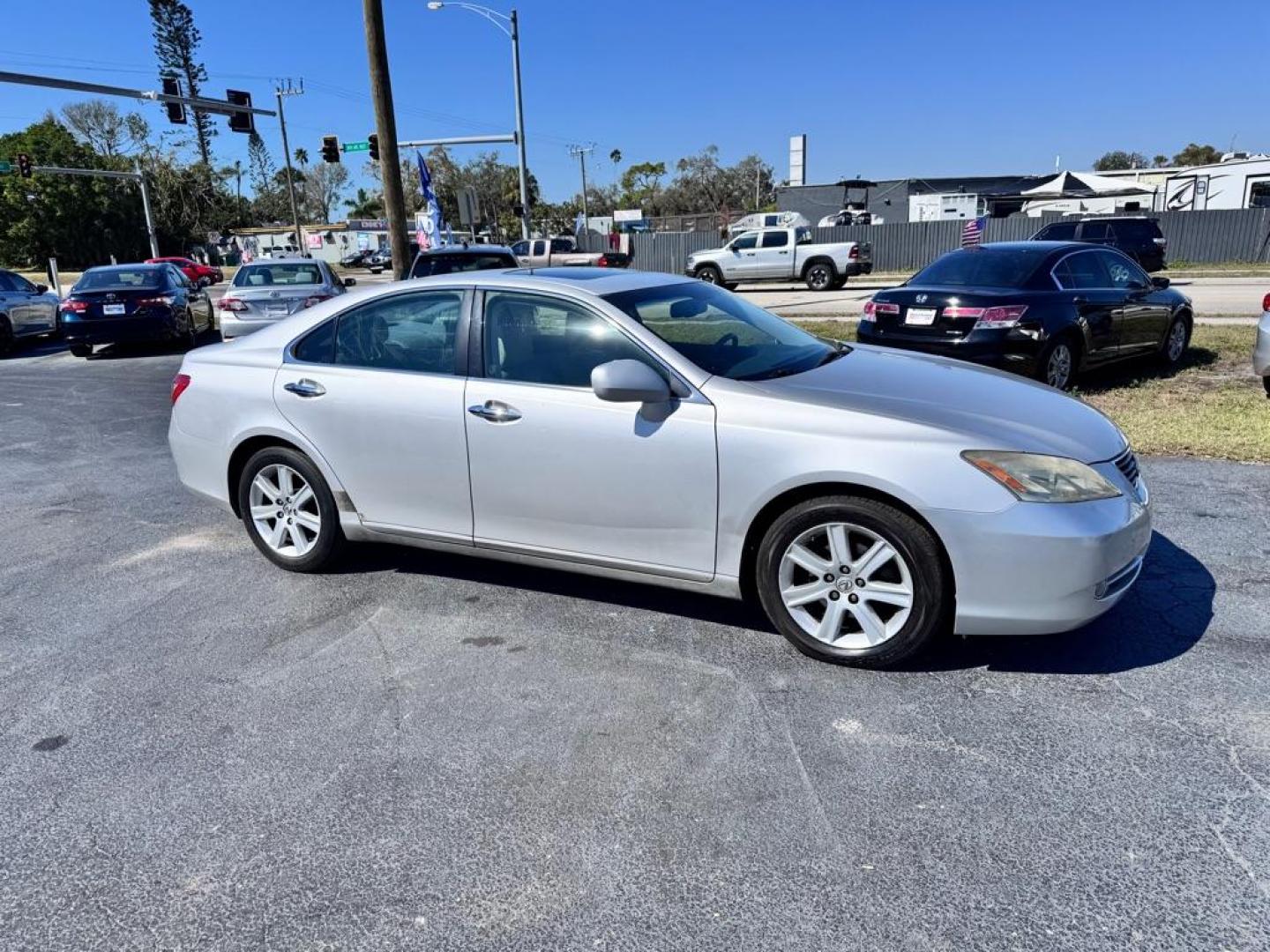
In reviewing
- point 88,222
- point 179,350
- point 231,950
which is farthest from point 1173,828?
point 88,222

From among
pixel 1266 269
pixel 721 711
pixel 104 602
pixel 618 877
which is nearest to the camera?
pixel 618 877

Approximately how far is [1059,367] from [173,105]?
25.2 m

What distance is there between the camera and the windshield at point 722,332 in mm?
4035

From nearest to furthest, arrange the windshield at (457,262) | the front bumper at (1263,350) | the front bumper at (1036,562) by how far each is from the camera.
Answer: the front bumper at (1036,562), the front bumper at (1263,350), the windshield at (457,262)

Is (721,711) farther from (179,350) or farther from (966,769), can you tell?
(179,350)

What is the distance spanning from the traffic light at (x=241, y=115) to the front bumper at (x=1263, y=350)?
84.7 ft

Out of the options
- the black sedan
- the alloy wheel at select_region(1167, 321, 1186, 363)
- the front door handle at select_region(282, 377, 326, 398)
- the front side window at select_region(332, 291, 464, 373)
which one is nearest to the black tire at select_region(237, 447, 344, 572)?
the front door handle at select_region(282, 377, 326, 398)

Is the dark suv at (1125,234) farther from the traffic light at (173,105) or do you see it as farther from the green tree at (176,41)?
the green tree at (176,41)

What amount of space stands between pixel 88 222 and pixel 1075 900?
76659 mm

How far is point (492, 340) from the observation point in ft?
14.0

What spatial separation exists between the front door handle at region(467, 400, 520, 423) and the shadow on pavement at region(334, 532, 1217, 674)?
994 mm

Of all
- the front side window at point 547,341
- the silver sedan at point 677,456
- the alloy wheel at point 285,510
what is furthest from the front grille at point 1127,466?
the alloy wheel at point 285,510

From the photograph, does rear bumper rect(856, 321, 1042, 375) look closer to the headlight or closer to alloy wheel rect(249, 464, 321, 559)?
the headlight

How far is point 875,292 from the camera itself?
2098 centimetres
